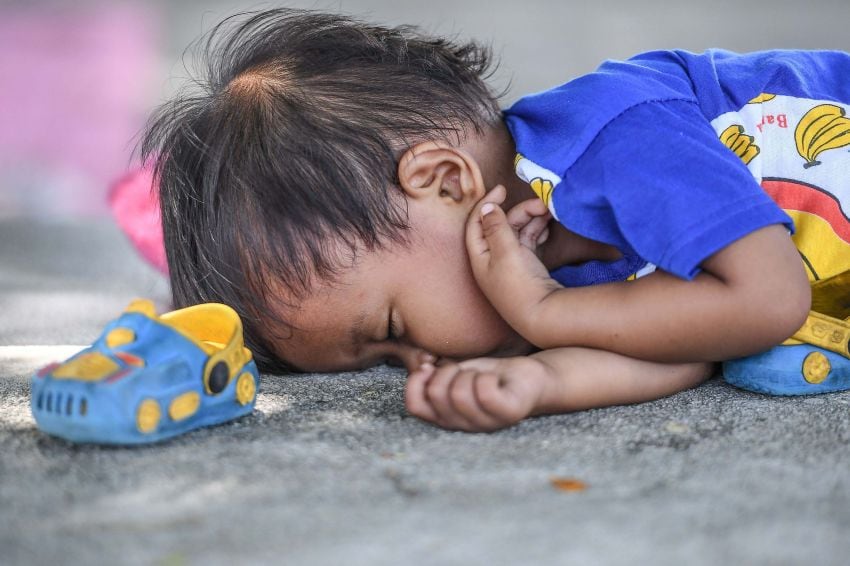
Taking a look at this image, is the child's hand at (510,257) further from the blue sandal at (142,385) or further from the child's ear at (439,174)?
the blue sandal at (142,385)

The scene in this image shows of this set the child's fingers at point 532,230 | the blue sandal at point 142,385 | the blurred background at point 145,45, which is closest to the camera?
the blue sandal at point 142,385

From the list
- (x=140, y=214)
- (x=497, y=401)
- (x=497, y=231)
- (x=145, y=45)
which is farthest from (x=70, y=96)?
(x=497, y=401)

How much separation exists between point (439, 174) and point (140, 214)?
1.10 meters

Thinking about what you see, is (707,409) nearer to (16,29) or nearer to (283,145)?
(283,145)

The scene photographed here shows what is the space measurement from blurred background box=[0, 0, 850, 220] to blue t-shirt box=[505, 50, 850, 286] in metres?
1.61

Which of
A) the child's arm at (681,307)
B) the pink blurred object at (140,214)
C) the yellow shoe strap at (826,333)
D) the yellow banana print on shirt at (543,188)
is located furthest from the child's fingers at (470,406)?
the pink blurred object at (140,214)

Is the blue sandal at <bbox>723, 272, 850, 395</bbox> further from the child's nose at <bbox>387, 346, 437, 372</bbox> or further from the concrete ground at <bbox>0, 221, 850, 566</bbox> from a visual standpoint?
the child's nose at <bbox>387, 346, 437, 372</bbox>

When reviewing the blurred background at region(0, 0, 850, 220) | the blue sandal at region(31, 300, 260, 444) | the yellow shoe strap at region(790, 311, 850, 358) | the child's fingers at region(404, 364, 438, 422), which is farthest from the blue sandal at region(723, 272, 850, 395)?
the blurred background at region(0, 0, 850, 220)

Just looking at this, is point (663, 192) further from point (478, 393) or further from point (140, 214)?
point (140, 214)

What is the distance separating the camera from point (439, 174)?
104 cm

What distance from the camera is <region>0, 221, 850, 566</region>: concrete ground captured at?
562 mm

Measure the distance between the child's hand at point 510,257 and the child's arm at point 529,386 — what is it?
0.06 metres

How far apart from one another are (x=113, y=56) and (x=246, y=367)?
2.87m

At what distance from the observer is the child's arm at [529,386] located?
80 centimetres
